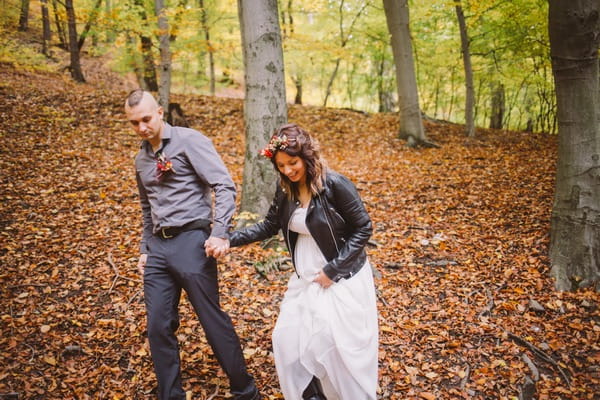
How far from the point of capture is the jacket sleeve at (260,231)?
298cm

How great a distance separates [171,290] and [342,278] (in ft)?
4.52

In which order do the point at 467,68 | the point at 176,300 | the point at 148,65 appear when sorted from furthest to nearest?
the point at 148,65 < the point at 467,68 < the point at 176,300

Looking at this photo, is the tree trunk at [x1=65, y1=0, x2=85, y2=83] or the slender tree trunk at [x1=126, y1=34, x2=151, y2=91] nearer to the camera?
the tree trunk at [x1=65, y1=0, x2=85, y2=83]

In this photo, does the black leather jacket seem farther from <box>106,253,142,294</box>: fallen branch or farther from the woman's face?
<box>106,253,142,294</box>: fallen branch

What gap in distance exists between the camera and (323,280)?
2717 millimetres

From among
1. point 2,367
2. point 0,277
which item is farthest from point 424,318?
point 0,277

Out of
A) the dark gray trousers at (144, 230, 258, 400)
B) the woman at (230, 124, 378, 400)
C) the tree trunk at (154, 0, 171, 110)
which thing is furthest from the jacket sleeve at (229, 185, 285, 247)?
the tree trunk at (154, 0, 171, 110)

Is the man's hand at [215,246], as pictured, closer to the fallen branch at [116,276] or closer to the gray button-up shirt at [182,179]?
the gray button-up shirt at [182,179]

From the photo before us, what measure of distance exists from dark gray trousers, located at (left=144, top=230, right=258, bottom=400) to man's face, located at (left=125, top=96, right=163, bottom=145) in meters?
Answer: 0.84

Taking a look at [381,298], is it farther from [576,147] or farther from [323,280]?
[576,147]

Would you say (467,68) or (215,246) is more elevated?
(467,68)

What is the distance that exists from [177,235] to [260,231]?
667 mm

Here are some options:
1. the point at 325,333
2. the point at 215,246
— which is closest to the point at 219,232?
the point at 215,246

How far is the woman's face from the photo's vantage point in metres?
2.57
